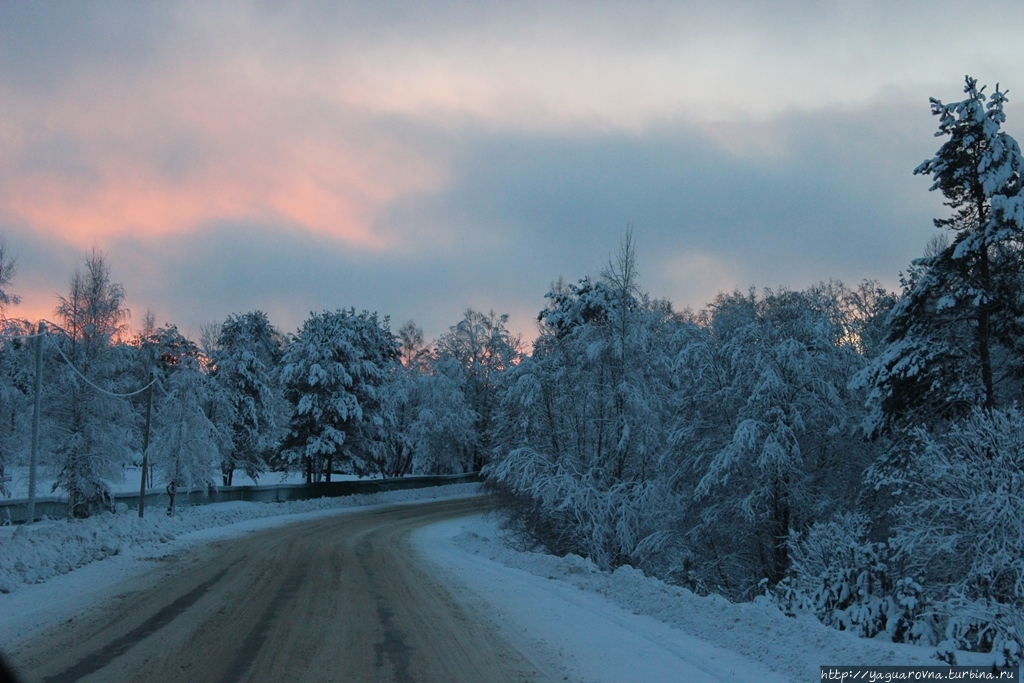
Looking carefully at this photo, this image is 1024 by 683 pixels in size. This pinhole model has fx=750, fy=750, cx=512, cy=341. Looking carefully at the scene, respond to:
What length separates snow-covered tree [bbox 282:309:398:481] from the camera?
158 feet

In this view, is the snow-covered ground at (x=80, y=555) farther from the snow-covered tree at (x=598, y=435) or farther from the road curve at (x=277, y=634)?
the snow-covered tree at (x=598, y=435)

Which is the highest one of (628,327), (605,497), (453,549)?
(628,327)

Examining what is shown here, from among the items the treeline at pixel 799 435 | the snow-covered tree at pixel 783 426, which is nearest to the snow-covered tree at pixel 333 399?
the treeline at pixel 799 435

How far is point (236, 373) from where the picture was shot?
5344 centimetres

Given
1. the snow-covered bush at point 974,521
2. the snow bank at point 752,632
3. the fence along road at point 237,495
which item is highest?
the snow-covered bush at point 974,521

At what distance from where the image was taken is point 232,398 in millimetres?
51906

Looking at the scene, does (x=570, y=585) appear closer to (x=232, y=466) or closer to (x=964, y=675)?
(x=964, y=675)

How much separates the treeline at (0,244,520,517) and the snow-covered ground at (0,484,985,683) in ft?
26.4

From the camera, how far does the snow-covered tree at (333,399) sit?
48.3m

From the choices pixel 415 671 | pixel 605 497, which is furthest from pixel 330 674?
pixel 605 497

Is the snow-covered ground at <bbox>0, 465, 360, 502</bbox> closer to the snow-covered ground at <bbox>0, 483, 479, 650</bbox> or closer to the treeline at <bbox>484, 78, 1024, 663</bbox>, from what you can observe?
the snow-covered ground at <bbox>0, 483, 479, 650</bbox>

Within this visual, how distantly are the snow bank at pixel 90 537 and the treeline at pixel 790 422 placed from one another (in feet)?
35.4

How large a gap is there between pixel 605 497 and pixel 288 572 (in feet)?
30.6

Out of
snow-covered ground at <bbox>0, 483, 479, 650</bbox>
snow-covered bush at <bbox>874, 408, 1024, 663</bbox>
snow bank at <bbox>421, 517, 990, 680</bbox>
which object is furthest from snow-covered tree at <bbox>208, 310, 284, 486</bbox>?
snow-covered bush at <bbox>874, 408, 1024, 663</bbox>
